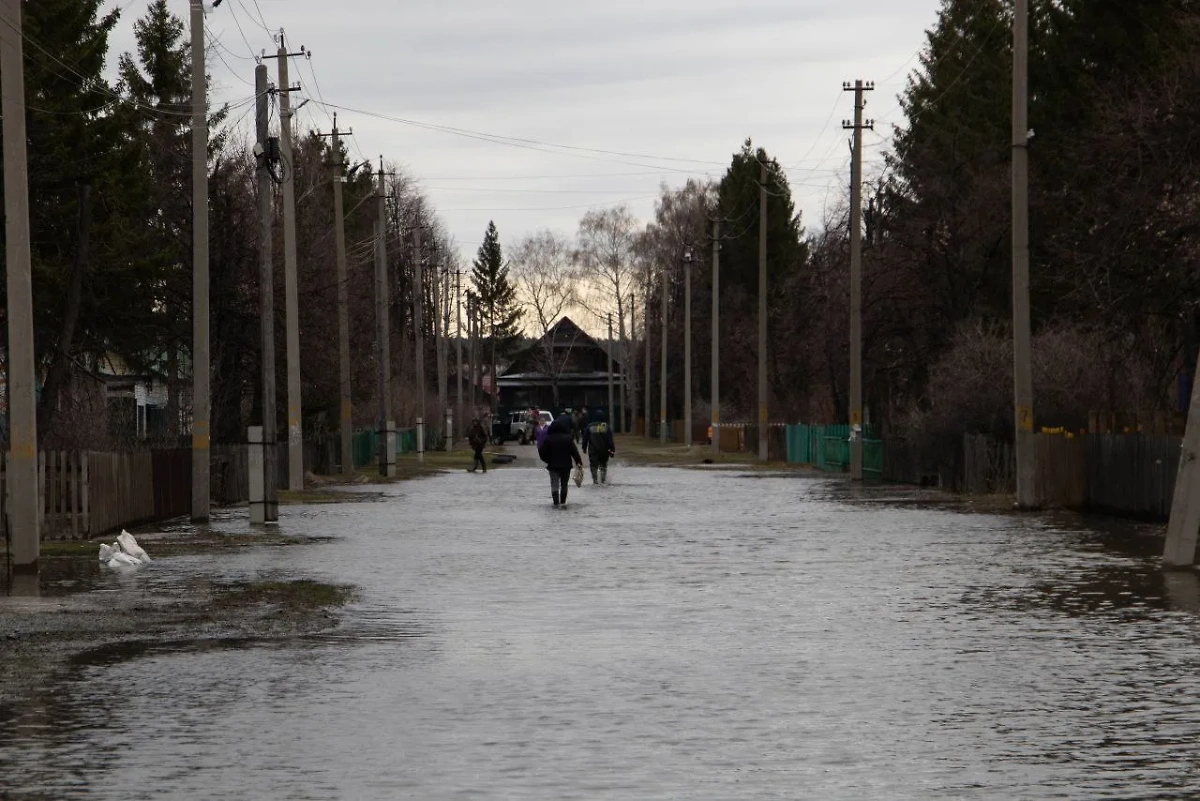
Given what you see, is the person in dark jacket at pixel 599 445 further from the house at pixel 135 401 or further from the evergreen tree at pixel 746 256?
the evergreen tree at pixel 746 256

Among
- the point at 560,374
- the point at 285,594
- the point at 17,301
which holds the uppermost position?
the point at 560,374

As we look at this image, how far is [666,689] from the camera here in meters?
12.5

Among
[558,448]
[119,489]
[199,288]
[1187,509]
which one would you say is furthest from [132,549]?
[558,448]

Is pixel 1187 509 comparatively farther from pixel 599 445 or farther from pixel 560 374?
pixel 560 374

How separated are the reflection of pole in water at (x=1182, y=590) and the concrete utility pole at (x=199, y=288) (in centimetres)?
1633

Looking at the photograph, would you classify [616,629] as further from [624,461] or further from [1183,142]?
[624,461]

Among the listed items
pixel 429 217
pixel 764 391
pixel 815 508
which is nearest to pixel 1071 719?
pixel 815 508

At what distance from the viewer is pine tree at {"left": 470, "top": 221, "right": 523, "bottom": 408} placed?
165250 mm

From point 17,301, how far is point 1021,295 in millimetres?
20190

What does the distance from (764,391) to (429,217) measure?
202 feet

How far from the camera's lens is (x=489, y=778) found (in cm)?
936

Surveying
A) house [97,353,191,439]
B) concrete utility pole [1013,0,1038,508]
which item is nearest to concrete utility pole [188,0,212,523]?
house [97,353,191,439]

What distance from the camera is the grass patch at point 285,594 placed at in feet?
59.5

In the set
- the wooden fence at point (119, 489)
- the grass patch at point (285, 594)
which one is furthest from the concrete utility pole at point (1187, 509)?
the wooden fence at point (119, 489)
